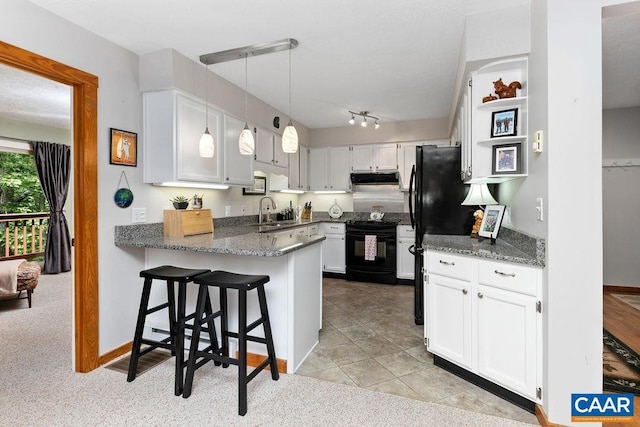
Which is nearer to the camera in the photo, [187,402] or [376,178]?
[187,402]

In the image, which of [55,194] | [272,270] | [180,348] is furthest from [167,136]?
[55,194]

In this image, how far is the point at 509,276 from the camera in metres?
1.95

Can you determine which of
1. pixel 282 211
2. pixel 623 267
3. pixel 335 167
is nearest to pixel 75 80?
pixel 282 211

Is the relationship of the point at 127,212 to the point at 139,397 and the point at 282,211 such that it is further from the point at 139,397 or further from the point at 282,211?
the point at 282,211

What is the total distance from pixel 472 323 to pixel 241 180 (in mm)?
2685

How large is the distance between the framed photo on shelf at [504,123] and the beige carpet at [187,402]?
5.69 feet

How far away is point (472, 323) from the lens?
2146mm

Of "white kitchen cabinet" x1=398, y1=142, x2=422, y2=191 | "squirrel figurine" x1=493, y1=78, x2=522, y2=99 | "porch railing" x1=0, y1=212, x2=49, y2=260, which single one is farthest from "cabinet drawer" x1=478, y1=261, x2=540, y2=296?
"porch railing" x1=0, y1=212, x2=49, y2=260

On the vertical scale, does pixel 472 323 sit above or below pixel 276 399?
above

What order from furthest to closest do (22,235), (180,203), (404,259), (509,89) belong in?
(22,235), (404,259), (180,203), (509,89)

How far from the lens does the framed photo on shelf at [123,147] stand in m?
2.57

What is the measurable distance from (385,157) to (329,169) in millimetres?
958

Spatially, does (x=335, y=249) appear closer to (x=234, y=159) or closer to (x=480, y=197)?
(x=234, y=159)

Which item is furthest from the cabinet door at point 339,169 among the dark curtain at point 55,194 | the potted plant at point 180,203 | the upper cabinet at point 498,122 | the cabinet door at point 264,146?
the dark curtain at point 55,194
